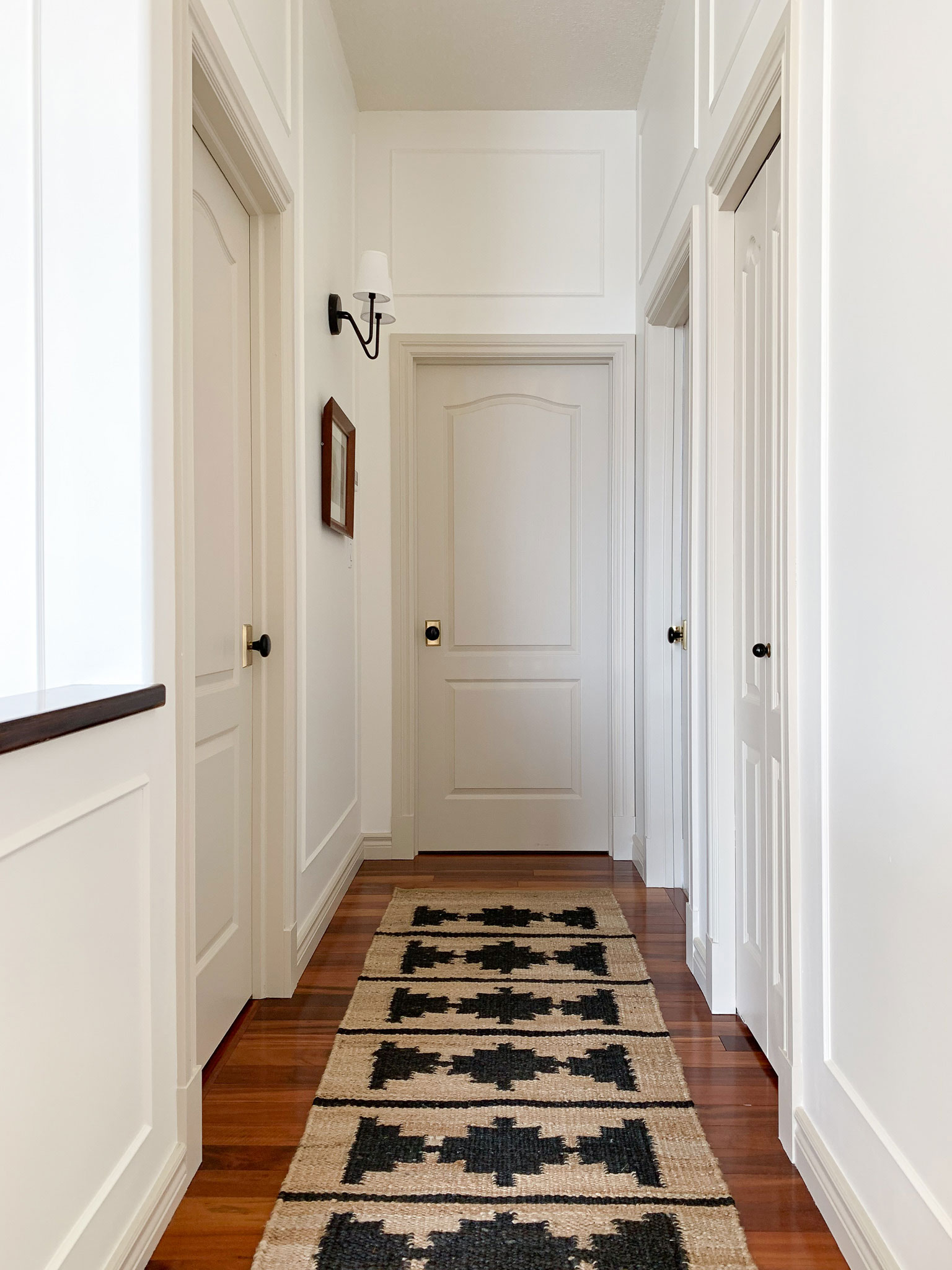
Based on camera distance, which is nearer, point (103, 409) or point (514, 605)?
point (103, 409)

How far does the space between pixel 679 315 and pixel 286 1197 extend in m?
2.87

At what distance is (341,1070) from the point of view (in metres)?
2.00

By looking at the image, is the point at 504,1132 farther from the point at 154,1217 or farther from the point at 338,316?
the point at 338,316

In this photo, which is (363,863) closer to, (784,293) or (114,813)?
(114,813)

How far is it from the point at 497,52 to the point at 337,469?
1.64 meters

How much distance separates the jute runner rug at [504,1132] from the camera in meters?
1.43

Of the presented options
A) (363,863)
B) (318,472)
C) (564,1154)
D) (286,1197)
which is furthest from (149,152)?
(363,863)

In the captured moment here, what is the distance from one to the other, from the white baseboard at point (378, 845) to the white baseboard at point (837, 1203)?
7.63ft

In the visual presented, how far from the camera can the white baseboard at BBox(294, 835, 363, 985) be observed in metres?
2.57

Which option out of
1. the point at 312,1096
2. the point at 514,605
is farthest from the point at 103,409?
the point at 514,605

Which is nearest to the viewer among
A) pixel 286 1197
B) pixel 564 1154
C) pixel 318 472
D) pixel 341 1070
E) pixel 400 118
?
pixel 286 1197

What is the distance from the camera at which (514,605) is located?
3850 millimetres

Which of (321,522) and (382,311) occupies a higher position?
(382,311)

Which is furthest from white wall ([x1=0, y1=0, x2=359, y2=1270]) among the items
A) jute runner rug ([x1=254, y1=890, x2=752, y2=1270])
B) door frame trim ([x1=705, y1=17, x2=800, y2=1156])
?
door frame trim ([x1=705, y1=17, x2=800, y2=1156])
